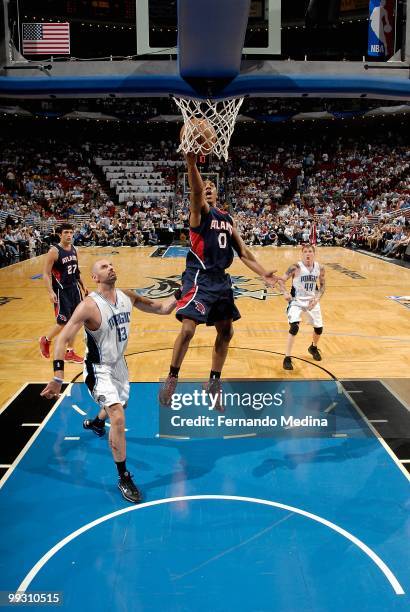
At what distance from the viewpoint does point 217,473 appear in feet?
13.9

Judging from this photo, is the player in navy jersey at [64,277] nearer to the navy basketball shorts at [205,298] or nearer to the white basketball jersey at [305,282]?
the navy basketball shorts at [205,298]

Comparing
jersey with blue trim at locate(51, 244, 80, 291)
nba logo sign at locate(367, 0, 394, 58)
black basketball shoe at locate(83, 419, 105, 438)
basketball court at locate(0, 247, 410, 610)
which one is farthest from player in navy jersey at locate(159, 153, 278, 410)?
jersey with blue trim at locate(51, 244, 80, 291)

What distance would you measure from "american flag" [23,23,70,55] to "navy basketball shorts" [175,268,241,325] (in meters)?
3.07

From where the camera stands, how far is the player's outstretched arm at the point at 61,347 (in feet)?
11.7

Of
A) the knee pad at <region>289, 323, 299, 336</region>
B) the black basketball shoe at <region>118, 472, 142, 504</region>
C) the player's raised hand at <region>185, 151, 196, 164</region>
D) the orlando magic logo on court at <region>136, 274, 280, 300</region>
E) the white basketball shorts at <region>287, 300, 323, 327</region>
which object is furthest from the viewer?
the orlando magic logo on court at <region>136, 274, 280, 300</region>

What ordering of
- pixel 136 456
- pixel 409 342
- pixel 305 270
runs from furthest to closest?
1. pixel 409 342
2. pixel 305 270
3. pixel 136 456

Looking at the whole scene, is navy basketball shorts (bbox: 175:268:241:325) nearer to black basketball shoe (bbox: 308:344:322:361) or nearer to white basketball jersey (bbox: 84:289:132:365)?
white basketball jersey (bbox: 84:289:132:365)

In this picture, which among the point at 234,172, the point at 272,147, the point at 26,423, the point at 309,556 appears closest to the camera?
the point at 309,556

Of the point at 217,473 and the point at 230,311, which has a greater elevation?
the point at 230,311

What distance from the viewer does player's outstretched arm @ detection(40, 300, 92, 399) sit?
11.7 feet

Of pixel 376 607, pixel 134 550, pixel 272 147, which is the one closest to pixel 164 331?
pixel 134 550

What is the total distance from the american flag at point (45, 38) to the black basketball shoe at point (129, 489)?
4.45 meters

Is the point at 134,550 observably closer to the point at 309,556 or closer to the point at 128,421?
the point at 309,556

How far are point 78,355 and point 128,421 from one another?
247 centimetres
